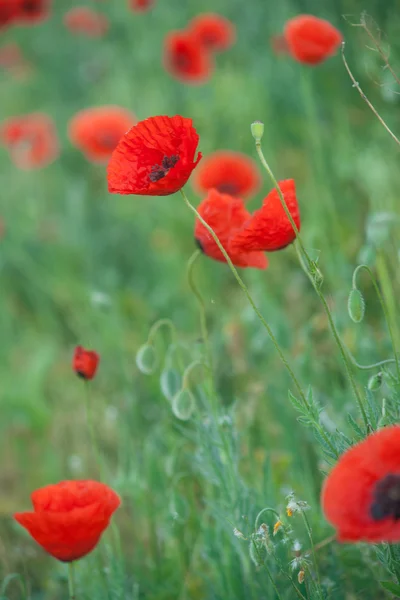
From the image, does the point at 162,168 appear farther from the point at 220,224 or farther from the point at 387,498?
the point at 387,498

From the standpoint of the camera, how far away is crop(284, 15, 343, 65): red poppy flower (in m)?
1.49

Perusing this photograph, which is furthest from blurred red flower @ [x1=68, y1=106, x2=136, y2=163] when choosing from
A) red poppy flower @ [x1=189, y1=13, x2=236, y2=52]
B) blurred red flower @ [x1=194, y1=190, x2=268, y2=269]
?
blurred red flower @ [x1=194, y1=190, x2=268, y2=269]

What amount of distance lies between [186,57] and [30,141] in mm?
686

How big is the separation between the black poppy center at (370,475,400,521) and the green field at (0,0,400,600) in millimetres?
171

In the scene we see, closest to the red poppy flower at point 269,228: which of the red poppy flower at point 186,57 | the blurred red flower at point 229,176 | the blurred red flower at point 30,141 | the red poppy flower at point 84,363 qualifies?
the red poppy flower at point 84,363

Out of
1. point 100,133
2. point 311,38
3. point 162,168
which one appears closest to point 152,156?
point 162,168

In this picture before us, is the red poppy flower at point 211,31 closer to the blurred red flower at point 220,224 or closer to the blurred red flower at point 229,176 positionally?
the blurred red flower at point 229,176

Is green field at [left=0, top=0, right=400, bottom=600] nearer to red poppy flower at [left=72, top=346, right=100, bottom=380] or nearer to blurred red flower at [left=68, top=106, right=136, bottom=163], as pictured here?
red poppy flower at [left=72, top=346, right=100, bottom=380]

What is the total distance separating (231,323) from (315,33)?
892 mm

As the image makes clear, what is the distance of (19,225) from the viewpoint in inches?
121

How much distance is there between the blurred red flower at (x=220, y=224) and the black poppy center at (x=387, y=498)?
0.44 meters

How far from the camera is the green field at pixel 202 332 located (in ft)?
4.28

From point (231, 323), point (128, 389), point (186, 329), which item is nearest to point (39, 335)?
point (186, 329)

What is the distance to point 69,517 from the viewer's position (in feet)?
3.27
